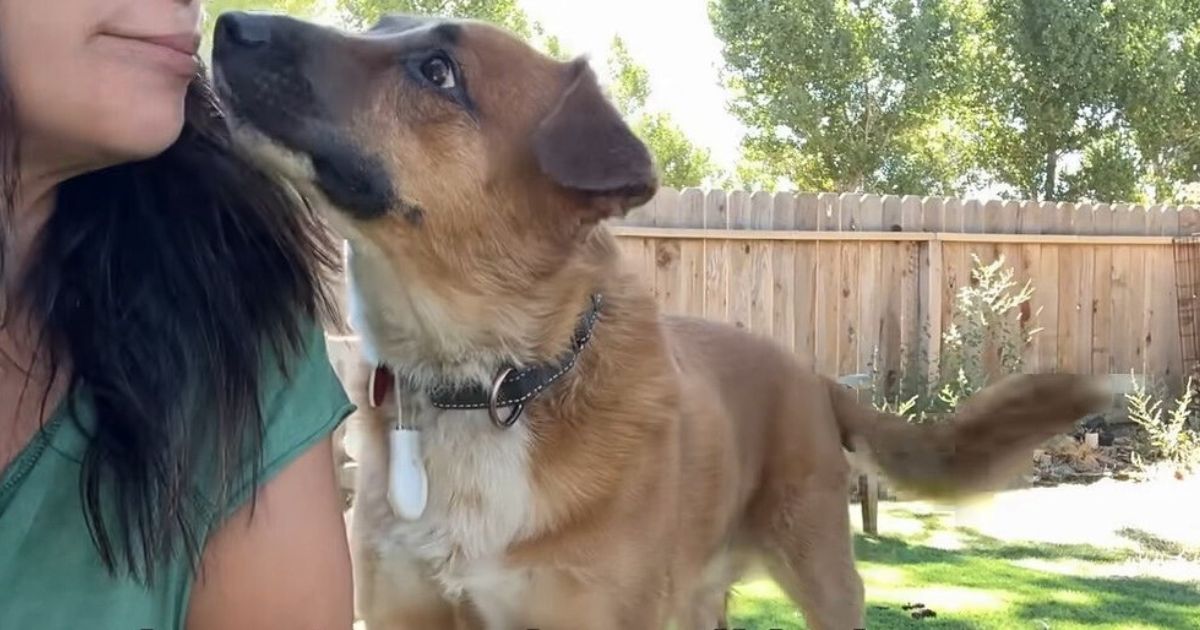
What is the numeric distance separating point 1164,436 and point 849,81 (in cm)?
775

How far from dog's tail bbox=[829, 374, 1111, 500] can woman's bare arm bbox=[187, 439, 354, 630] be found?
62.4 inches

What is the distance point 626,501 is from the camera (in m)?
1.84

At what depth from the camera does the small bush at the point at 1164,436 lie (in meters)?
5.90

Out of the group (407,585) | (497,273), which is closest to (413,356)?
(497,273)

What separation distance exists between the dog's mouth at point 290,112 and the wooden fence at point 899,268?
11.2 ft

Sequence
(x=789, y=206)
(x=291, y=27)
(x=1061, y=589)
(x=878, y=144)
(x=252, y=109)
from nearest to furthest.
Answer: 1. (x=252, y=109)
2. (x=291, y=27)
3. (x=1061, y=589)
4. (x=789, y=206)
5. (x=878, y=144)

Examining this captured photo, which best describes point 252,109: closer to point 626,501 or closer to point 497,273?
point 497,273

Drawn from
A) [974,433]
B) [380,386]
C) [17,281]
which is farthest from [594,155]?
[974,433]

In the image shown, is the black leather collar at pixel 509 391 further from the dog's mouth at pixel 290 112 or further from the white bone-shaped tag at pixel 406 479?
the dog's mouth at pixel 290 112

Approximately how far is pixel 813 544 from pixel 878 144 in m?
11.5

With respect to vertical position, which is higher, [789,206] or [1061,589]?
[789,206]

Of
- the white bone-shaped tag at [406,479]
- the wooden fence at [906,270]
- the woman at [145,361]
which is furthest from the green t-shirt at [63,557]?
the wooden fence at [906,270]

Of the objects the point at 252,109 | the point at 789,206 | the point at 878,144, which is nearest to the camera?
the point at 252,109

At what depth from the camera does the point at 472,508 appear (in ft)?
5.92
